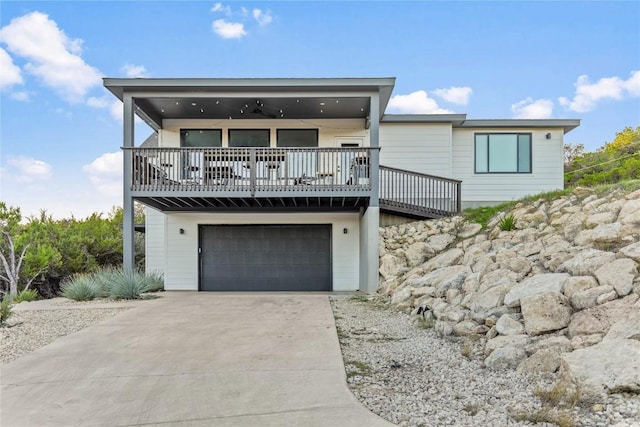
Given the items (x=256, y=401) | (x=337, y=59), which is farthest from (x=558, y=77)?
(x=256, y=401)

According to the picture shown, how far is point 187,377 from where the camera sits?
4.54 metres

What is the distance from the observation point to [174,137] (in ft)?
44.1

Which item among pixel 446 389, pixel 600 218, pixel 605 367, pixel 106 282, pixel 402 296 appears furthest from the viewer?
pixel 106 282

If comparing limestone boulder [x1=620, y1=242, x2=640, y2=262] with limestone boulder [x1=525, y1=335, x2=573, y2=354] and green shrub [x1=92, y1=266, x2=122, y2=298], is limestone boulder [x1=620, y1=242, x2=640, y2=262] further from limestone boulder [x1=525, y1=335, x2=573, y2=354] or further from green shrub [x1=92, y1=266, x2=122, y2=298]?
green shrub [x1=92, y1=266, x2=122, y2=298]

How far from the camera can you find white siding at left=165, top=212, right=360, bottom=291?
1290 centimetres

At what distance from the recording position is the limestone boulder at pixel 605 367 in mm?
3549

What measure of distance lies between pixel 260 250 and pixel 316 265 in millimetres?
1781

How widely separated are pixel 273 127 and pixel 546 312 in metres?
10.1

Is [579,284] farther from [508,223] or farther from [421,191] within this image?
[421,191]

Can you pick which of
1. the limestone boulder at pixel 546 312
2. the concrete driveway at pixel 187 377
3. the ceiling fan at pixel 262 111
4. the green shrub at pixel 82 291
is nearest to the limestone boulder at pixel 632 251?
the limestone boulder at pixel 546 312

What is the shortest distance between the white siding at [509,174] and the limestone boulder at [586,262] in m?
7.73

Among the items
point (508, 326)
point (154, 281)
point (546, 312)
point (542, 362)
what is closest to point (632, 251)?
point (546, 312)

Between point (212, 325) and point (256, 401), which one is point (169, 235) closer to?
point (212, 325)

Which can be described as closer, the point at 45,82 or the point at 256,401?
the point at 256,401
